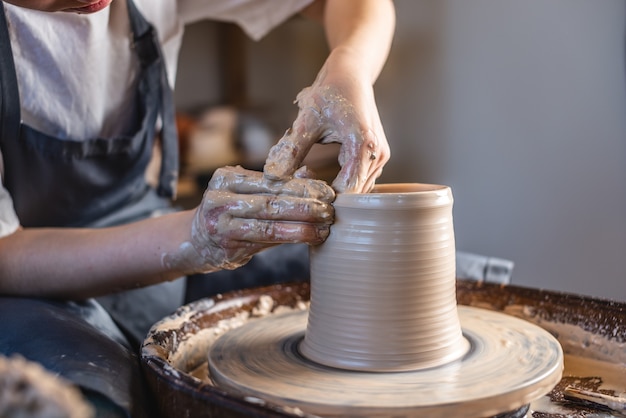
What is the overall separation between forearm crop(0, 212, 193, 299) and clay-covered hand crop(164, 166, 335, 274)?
0.60ft

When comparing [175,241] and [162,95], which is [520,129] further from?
[175,241]

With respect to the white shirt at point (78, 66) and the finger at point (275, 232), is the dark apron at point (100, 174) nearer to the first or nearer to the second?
the white shirt at point (78, 66)

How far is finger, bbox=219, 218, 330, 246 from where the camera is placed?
1.00 meters

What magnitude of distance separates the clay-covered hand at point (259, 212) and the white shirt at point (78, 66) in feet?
1.61

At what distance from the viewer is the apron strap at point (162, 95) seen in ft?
5.07

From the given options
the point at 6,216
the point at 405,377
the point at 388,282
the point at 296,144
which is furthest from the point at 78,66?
the point at 405,377

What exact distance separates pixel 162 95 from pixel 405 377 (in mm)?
1033

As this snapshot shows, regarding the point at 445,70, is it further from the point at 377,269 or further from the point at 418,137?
the point at 377,269

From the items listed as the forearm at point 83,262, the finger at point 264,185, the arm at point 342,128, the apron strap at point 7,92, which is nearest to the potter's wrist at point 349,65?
the arm at point 342,128

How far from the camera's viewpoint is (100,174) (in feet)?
5.09

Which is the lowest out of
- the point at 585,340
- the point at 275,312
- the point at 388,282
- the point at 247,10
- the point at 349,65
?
the point at 275,312

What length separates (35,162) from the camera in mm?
1404

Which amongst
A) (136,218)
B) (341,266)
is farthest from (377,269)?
(136,218)

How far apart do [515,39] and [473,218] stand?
2.72ft
